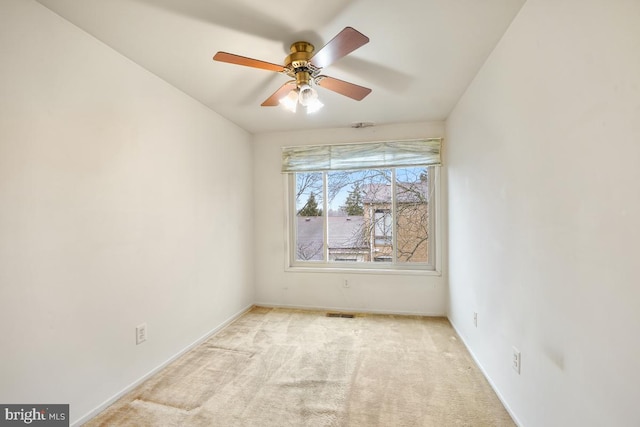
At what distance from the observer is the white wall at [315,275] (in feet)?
11.1

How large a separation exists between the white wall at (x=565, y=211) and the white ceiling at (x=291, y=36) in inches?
10.6

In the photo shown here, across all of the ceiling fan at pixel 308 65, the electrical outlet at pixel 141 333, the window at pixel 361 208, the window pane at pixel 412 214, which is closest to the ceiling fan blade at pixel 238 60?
the ceiling fan at pixel 308 65

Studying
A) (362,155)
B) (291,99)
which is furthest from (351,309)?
(291,99)

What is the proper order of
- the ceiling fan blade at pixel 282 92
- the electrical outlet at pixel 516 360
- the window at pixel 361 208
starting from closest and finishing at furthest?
the electrical outlet at pixel 516 360
the ceiling fan blade at pixel 282 92
the window at pixel 361 208

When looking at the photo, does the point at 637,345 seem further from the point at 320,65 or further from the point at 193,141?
the point at 193,141

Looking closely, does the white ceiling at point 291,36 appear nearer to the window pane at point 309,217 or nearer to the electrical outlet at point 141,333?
the window pane at point 309,217

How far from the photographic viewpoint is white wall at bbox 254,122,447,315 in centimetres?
339

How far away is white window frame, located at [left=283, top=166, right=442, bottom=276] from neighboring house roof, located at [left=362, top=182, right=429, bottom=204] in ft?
0.33

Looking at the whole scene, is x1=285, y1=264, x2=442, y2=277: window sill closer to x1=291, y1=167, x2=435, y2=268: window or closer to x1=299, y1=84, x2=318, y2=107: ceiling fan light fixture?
x1=291, y1=167, x2=435, y2=268: window

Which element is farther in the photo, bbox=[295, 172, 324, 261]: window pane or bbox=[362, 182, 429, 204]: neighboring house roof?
bbox=[295, 172, 324, 261]: window pane

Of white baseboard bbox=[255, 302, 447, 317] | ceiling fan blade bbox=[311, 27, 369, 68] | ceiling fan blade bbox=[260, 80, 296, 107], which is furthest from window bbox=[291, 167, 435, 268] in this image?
A: ceiling fan blade bbox=[311, 27, 369, 68]

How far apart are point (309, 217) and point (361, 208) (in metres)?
0.70

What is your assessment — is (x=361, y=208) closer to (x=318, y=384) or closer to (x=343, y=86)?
(x=343, y=86)

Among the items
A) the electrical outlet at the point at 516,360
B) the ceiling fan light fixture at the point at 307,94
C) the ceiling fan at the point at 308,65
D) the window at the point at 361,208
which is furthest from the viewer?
the window at the point at 361,208
